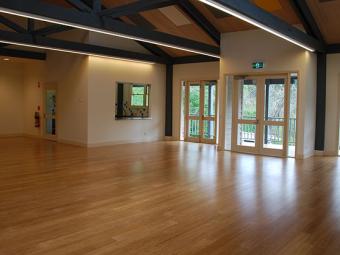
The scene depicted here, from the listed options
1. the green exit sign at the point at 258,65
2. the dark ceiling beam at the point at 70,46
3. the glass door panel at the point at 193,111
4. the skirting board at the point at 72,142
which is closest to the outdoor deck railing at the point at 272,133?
the green exit sign at the point at 258,65

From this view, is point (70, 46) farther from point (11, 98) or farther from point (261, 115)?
point (11, 98)

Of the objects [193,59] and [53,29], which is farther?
[193,59]

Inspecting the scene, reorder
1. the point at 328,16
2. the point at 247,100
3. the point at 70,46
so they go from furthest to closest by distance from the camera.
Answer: the point at 247,100, the point at 70,46, the point at 328,16

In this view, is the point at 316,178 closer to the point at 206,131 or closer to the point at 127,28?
the point at 127,28

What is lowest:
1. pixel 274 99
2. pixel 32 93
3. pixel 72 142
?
pixel 72 142

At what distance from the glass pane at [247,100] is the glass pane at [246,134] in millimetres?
244

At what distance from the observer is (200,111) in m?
11.9

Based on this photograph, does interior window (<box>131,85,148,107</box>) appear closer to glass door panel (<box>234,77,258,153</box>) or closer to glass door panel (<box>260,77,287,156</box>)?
glass door panel (<box>234,77,258,153</box>)

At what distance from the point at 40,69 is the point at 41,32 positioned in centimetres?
452

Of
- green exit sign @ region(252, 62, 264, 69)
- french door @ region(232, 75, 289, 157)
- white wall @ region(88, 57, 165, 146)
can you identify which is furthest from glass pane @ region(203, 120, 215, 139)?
green exit sign @ region(252, 62, 264, 69)

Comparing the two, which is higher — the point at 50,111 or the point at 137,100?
the point at 137,100

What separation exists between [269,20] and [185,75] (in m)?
6.00

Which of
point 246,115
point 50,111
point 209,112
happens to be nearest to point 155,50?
point 209,112

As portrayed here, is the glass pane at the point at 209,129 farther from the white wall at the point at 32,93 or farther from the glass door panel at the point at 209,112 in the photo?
the white wall at the point at 32,93
